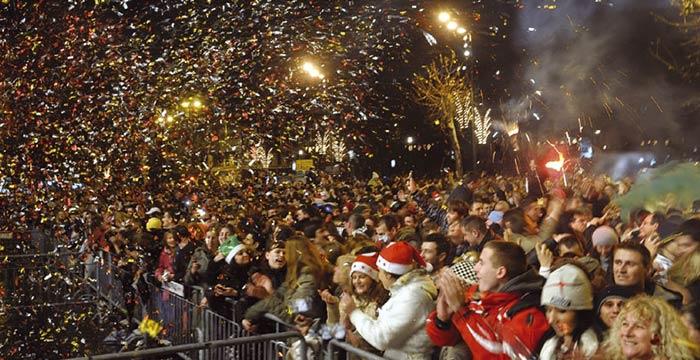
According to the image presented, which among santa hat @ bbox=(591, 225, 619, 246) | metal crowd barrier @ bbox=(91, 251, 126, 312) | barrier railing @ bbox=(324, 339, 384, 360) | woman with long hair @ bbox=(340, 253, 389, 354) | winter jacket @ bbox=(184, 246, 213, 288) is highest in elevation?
woman with long hair @ bbox=(340, 253, 389, 354)

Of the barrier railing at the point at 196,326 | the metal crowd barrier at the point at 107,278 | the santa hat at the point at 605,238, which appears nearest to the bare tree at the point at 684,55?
the metal crowd barrier at the point at 107,278

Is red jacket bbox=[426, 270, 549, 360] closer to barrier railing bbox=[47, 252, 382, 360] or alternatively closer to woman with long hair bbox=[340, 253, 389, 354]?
barrier railing bbox=[47, 252, 382, 360]

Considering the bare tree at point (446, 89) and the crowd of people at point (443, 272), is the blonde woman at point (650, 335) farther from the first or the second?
the bare tree at point (446, 89)

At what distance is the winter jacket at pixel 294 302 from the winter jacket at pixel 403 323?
61.7 inches

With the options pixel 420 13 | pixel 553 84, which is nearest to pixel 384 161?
Result: pixel 553 84

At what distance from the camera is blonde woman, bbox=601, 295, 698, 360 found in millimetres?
3678

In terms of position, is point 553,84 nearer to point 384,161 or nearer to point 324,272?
point 384,161

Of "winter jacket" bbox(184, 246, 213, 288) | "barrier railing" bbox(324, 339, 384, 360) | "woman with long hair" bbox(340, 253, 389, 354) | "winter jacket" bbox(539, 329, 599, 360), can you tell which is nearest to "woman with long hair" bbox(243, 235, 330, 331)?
"woman with long hair" bbox(340, 253, 389, 354)

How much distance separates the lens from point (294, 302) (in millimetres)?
6660

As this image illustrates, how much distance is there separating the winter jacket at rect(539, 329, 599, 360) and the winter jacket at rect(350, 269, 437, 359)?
0.97 metres

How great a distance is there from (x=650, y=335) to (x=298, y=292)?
3.53 m

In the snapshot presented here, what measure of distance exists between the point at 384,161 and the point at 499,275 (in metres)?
33.1

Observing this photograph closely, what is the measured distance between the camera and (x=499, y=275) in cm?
452

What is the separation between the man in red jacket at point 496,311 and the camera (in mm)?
4293
